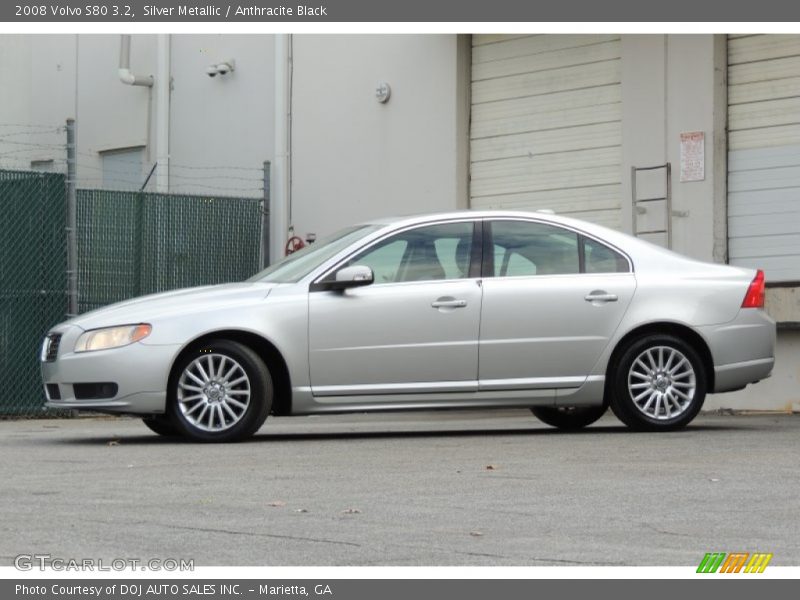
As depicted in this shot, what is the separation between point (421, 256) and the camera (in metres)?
11.6

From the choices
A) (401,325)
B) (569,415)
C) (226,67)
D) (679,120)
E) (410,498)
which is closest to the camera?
(410,498)

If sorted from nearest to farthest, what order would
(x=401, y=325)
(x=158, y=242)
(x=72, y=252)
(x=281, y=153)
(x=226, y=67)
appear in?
1. (x=401, y=325)
2. (x=72, y=252)
3. (x=158, y=242)
4. (x=281, y=153)
5. (x=226, y=67)

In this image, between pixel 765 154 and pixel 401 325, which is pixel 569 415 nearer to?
pixel 401 325

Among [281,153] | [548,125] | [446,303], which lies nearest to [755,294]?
[446,303]

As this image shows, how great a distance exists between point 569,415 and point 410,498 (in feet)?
16.6

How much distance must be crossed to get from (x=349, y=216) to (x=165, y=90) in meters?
4.19

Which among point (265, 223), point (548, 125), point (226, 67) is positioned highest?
point (226, 67)

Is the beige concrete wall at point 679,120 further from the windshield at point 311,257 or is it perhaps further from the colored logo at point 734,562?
the colored logo at point 734,562

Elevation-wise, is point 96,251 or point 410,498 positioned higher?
point 96,251

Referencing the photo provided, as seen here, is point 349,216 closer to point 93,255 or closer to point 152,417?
point 93,255

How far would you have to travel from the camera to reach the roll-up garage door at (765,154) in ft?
52.0

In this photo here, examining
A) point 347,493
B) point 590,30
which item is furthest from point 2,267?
point 347,493

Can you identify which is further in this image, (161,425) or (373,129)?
(373,129)

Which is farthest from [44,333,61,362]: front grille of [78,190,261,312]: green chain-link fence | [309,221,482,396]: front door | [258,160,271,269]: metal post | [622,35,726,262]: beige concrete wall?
[258,160,271,269]: metal post
